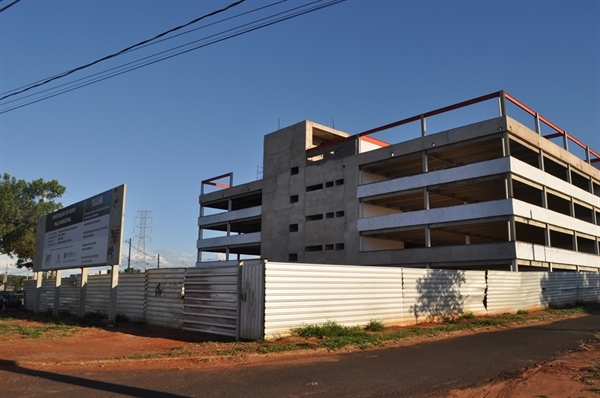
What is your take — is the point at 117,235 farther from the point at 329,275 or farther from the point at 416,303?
the point at 416,303

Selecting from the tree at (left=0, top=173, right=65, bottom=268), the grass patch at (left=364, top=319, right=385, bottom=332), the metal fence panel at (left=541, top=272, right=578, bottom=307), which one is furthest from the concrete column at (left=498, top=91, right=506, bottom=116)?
the tree at (left=0, top=173, right=65, bottom=268)

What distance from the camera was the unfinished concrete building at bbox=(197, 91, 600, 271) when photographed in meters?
33.1

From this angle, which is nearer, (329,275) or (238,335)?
(238,335)

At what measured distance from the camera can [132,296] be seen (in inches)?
725

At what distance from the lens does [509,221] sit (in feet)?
104

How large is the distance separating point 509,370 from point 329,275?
20.2ft

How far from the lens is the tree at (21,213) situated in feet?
167

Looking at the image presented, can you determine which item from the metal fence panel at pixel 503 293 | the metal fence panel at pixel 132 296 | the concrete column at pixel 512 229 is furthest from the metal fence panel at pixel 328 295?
the concrete column at pixel 512 229

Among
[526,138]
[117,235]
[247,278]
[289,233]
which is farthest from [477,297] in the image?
[289,233]

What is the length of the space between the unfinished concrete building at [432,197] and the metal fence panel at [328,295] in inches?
728

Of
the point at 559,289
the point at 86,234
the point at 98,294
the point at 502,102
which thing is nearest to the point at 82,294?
the point at 98,294

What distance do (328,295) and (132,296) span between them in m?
8.48

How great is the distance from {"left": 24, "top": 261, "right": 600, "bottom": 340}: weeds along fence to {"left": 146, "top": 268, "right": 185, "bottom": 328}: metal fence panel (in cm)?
3

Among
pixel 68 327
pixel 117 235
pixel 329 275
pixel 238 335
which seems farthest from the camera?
pixel 117 235
